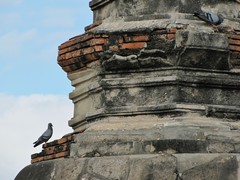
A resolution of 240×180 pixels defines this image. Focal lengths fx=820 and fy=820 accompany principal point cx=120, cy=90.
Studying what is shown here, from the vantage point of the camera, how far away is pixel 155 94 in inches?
276

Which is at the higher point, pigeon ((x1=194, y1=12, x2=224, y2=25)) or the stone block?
pigeon ((x1=194, y1=12, x2=224, y2=25))

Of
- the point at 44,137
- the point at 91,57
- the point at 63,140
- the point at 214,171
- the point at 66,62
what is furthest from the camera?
the point at 44,137

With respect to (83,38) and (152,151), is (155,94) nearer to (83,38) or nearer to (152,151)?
(152,151)

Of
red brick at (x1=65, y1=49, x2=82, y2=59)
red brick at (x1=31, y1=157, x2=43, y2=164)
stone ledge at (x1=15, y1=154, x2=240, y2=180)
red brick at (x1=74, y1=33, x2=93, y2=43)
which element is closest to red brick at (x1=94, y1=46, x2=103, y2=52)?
red brick at (x1=74, y1=33, x2=93, y2=43)

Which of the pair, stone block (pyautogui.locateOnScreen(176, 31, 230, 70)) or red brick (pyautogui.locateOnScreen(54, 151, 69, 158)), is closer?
stone block (pyautogui.locateOnScreen(176, 31, 230, 70))

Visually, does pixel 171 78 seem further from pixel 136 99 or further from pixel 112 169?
pixel 112 169

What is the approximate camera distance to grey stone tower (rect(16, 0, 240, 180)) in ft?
21.4

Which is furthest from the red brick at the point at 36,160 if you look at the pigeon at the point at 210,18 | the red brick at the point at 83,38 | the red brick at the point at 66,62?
the pigeon at the point at 210,18

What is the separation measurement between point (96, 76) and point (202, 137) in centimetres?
122

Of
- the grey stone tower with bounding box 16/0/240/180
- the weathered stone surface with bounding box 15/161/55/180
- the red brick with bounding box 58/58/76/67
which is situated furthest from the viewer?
the red brick with bounding box 58/58/76/67

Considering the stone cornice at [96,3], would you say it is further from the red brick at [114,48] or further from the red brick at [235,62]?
the red brick at [235,62]

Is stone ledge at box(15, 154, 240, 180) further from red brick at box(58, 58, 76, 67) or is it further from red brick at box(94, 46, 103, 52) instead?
red brick at box(58, 58, 76, 67)

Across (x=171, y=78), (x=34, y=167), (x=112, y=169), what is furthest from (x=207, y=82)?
(x=34, y=167)

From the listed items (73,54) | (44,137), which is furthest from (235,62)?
(44,137)
